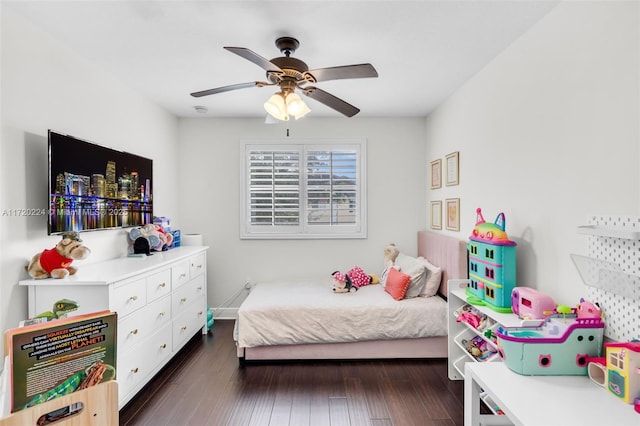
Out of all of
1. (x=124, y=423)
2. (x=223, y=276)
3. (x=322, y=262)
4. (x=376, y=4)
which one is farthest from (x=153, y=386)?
(x=376, y=4)

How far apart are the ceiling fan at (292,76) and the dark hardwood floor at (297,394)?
80.4 inches

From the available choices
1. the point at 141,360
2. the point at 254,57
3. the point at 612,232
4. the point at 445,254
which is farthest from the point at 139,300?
the point at 612,232

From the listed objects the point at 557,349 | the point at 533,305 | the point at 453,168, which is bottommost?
the point at 557,349

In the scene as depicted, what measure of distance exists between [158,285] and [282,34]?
2.09m

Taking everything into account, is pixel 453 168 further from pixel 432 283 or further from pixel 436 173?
pixel 432 283

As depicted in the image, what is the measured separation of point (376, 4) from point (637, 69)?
1.26 meters

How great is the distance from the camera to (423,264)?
334 cm

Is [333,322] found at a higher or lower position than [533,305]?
lower

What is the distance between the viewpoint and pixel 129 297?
2.25 metres

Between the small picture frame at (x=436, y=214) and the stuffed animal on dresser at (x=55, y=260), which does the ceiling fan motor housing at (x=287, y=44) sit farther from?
the small picture frame at (x=436, y=214)

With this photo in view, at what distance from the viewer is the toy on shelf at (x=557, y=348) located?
145 cm

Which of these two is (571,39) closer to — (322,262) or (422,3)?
(422,3)

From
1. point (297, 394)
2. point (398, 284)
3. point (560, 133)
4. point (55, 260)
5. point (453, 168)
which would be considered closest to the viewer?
point (560, 133)

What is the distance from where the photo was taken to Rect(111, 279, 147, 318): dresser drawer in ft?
6.96
